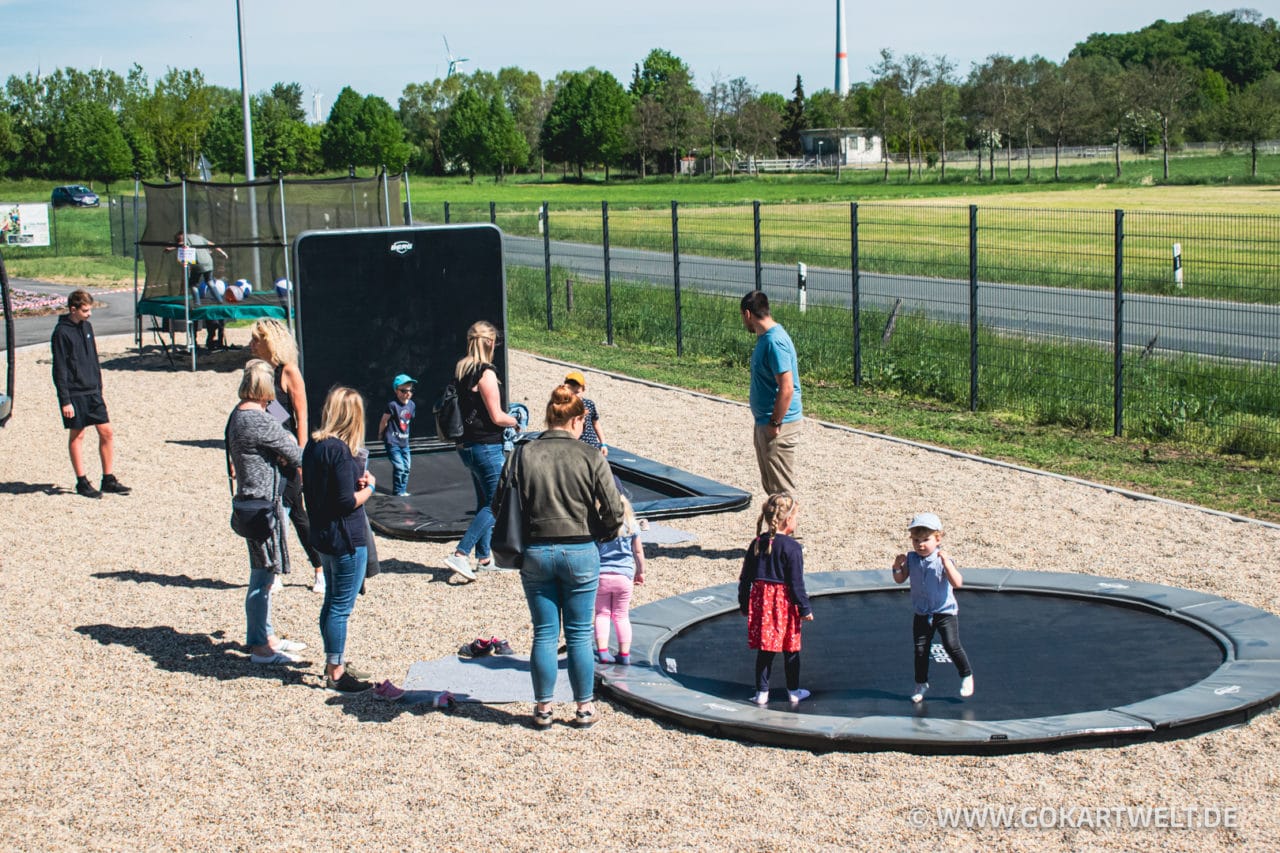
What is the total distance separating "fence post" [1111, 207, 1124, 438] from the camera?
13000 mm

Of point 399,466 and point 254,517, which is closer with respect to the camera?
point 254,517

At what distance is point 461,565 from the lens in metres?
9.11

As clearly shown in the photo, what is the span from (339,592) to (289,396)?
7.84ft

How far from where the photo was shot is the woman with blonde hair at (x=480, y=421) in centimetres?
893

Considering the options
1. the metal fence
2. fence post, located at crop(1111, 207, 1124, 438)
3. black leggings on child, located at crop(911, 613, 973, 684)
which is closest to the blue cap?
black leggings on child, located at crop(911, 613, 973, 684)

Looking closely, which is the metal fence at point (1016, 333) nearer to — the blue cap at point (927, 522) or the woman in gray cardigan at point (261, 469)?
the blue cap at point (927, 522)

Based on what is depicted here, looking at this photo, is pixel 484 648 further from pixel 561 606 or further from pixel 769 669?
pixel 769 669

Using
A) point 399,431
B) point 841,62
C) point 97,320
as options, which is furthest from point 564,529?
point 841,62

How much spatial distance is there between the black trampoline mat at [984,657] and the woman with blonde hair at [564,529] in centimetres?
98

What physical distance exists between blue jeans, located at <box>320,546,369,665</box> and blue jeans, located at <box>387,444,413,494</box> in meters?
4.38

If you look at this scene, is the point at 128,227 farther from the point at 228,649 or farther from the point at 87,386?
the point at 228,649

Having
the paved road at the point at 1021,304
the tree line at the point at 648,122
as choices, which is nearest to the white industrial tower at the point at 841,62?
the tree line at the point at 648,122

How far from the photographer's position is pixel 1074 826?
5.34 m

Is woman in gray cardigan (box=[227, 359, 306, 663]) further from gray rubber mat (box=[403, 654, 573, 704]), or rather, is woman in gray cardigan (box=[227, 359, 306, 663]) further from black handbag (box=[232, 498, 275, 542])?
gray rubber mat (box=[403, 654, 573, 704])
